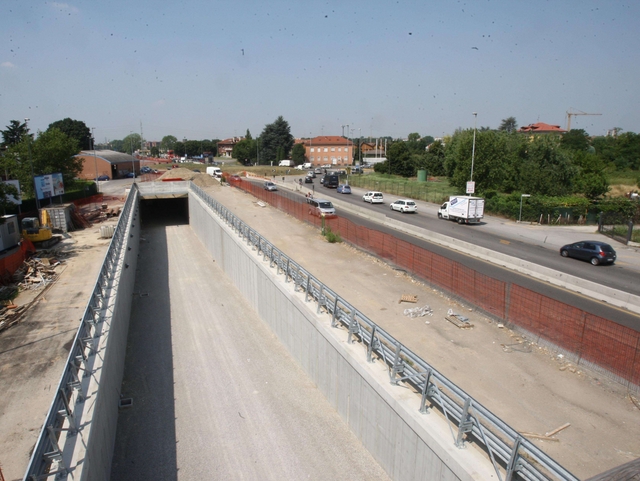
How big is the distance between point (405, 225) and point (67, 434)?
93.8 ft

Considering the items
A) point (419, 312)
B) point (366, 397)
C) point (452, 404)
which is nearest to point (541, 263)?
point (419, 312)

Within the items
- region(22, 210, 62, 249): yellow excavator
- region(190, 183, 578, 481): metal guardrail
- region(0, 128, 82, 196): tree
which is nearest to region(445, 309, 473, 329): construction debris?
region(190, 183, 578, 481): metal guardrail

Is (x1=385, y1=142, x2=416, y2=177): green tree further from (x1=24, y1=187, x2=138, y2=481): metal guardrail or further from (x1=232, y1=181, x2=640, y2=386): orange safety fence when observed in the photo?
(x1=24, y1=187, x2=138, y2=481): metal guardrail

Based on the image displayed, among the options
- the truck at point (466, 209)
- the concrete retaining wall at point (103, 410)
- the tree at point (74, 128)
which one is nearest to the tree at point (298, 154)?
the tree at point (74, 128)

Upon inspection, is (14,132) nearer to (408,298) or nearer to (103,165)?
(103,165)

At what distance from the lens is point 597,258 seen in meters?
24.3

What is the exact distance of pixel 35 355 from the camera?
52.9ft

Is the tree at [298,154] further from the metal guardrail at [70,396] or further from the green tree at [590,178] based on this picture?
the metal guardrail at [70,396]

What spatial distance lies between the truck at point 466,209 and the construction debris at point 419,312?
23.7m

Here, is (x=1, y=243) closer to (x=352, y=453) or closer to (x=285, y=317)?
(x=285, y=317)

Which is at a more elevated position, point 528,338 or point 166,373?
point 528,338

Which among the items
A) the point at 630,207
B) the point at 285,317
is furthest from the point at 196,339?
the point at 630,207

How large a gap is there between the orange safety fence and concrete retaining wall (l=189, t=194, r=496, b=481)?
17.8 feet

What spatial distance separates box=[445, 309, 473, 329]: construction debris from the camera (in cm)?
1405
